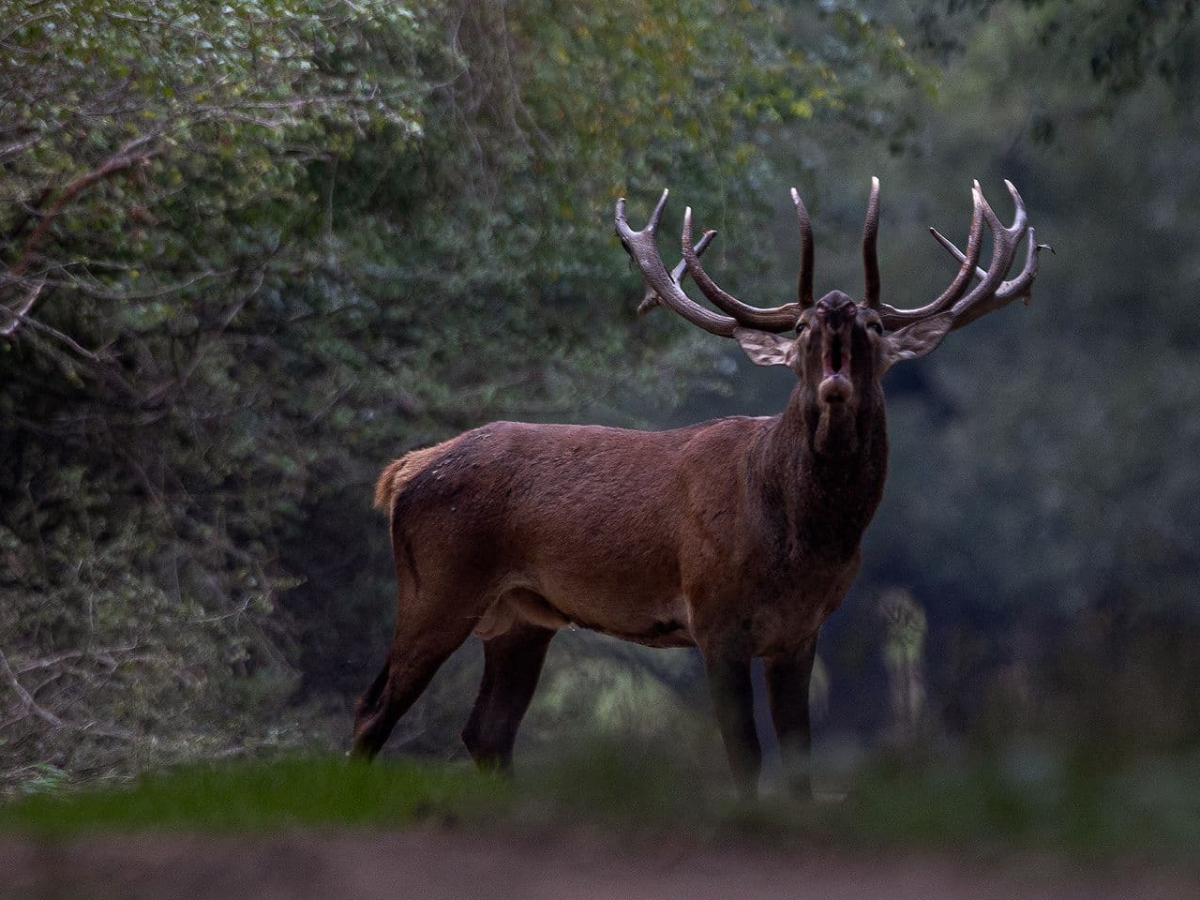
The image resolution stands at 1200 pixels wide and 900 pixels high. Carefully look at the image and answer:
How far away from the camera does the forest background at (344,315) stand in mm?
9547

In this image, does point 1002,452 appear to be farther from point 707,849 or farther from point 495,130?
point 707,849

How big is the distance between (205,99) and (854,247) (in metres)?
18.6

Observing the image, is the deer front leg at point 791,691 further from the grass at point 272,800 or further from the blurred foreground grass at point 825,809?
the blurred foreground grass at point 825,809

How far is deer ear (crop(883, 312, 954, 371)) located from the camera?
7.49 meters

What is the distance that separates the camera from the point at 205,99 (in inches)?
402

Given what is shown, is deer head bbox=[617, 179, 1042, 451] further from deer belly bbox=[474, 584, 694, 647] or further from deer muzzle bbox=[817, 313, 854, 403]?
deer belly bbox=[474, 584, 694, 647]

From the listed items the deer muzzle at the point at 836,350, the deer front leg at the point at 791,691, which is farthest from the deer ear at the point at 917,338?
the deer front leg at the point at 791,691

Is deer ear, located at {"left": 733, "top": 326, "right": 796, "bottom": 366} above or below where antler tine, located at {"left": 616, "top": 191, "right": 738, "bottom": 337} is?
below

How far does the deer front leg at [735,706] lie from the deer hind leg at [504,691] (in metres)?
1.25

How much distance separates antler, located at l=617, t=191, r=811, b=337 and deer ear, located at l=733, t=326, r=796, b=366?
5 centimetres

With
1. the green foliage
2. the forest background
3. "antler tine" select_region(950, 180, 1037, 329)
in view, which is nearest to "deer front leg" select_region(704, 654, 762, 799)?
the forest background

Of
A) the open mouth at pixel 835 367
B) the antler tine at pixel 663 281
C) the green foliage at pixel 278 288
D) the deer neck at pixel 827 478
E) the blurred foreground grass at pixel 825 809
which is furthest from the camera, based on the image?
the green foliage at pixel 278 288

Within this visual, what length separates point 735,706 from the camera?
23.3 feet

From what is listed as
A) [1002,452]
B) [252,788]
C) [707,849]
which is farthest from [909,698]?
[1002,452]
